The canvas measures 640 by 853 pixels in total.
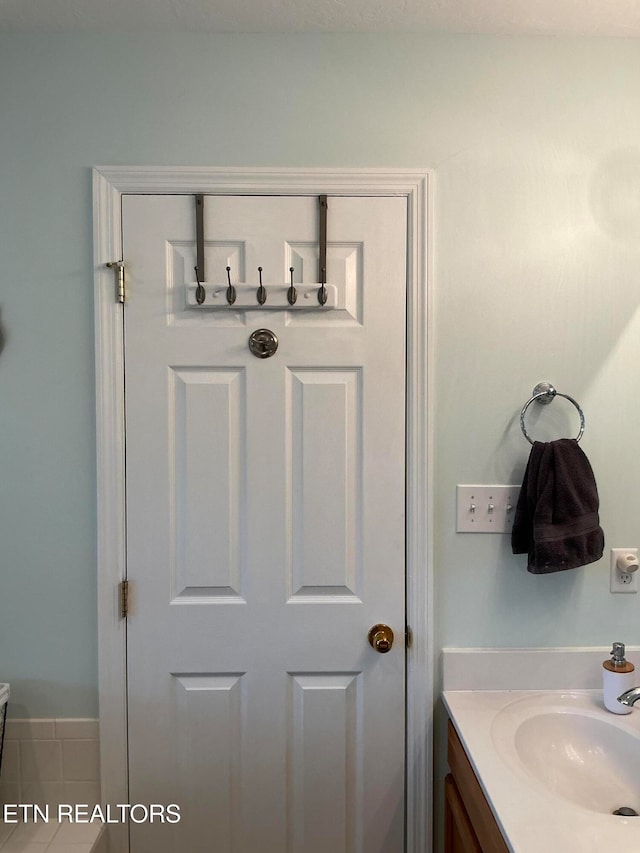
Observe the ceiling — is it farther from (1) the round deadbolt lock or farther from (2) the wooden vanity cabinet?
(2) the wooden vanity cabinet

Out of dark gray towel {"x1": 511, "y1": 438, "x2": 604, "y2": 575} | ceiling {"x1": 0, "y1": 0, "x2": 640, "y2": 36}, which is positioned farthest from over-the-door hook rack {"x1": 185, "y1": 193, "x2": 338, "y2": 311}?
dark gray towel {"x1": 511, "y1": 438, "x2": 604, "y2": 575}

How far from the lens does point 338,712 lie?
1437 millimetres

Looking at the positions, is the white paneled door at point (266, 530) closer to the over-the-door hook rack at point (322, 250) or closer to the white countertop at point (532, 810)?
the over-the-door hook rack at point (322, 250)

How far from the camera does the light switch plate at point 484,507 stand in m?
1.43

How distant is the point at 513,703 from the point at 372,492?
1.98 feet

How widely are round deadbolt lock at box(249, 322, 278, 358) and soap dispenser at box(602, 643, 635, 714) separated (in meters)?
1.06

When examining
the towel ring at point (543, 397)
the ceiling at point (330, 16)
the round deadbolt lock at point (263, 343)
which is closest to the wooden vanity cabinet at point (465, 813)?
the towel ring at point (543, 397)

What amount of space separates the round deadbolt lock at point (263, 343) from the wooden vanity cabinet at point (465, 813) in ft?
3.25

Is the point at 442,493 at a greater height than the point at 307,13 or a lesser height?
lesser

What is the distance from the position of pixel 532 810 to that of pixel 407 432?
789 mm

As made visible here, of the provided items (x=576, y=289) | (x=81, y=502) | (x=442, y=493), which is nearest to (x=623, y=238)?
(x=576, y=289)

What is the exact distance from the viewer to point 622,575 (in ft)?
4.75

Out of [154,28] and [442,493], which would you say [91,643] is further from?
[154,28]

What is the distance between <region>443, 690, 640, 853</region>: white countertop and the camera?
0.94m
